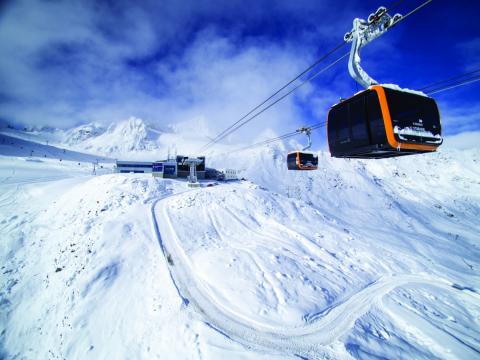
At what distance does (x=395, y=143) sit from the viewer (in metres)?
5.86

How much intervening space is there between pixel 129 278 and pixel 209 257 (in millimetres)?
5337

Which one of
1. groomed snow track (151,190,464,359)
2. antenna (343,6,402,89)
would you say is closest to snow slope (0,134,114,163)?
groomed snow track (151,190,464,359)

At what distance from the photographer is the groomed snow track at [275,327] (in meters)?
8.62

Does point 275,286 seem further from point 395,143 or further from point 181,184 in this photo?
point 181,184

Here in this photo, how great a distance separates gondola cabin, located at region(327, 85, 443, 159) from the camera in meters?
5.99

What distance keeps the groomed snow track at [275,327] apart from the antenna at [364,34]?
1017 centimetres

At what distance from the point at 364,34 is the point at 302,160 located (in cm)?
1163

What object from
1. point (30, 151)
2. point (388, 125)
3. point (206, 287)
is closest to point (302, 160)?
point (388, 125)

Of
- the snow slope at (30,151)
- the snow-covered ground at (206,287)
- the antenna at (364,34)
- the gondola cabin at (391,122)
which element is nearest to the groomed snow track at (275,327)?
the snow-covered ground at (206,287)

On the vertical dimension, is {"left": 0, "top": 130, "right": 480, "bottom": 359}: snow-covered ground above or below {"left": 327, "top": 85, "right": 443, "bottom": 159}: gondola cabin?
below

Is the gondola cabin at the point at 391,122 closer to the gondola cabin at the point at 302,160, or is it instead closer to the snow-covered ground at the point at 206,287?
the snow-covered ground at the point at 206,287

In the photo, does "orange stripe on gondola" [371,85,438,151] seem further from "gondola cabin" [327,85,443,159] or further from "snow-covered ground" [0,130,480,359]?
"snow-covered ground" [0,130,480,359]

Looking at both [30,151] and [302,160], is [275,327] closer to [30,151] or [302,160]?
[302,160]

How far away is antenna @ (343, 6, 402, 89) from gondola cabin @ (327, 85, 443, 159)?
0.54m
